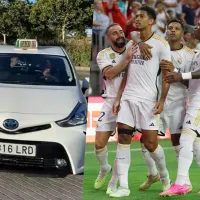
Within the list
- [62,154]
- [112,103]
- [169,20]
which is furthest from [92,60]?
[62,154]

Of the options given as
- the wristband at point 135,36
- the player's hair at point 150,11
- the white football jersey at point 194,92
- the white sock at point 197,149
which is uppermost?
the player's hair at point 150,11

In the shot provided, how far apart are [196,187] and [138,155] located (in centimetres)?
32

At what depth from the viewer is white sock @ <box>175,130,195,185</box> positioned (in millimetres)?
2090

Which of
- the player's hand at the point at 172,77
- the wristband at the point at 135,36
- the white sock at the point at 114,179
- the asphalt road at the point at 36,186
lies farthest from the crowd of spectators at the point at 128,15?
the asphalt road at the point at 36,186

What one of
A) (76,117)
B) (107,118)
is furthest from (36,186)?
(107,118)

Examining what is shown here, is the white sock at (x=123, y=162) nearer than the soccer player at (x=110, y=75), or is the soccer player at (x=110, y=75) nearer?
the soccer player at (x=110, y=75)

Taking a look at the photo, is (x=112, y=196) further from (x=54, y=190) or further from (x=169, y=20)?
(x=169, y=20)

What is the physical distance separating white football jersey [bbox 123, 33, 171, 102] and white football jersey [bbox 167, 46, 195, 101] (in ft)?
0.22

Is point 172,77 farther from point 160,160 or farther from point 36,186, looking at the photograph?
point 36,186

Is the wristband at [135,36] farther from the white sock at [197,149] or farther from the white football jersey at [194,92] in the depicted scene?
the white sock at [197,149]

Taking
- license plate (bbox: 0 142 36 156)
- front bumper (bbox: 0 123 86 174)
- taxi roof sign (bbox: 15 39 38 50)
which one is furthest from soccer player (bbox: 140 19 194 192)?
taxi roof sign (bbox: 15 39 38 50)

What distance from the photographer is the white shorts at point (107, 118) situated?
209cm

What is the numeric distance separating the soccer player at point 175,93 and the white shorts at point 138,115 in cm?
7

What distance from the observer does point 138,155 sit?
7.06ft
